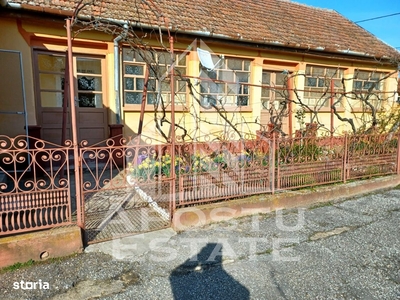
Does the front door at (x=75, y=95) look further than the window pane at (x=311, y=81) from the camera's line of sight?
No

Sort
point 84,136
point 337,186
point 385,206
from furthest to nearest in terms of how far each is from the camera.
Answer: point 84,136 → point 337,186 → point 385,206

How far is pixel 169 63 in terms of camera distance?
7113 mm

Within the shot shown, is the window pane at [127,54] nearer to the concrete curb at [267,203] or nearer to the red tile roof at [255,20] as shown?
the red tile roof at [255,20]

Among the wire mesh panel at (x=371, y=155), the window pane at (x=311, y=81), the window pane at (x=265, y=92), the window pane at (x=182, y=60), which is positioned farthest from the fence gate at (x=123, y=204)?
the window pane at (x=311, y=81)

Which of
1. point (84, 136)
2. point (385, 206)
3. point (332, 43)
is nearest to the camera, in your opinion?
point (385, 206)

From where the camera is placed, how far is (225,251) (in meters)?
3.24

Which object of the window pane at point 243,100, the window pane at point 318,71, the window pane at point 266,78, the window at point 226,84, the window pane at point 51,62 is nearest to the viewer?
the window pane at point 51,62

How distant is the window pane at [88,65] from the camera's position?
653cm

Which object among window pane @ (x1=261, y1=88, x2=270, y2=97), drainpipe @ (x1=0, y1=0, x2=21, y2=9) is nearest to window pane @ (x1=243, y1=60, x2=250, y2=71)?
window pane @ (x1=261, y1=88, x2=270, y2=97)

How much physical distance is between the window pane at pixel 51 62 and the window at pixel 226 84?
346 cm

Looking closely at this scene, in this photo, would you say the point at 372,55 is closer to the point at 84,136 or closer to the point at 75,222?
the point at 84,136

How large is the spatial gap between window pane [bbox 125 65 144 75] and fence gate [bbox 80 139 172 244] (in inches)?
123

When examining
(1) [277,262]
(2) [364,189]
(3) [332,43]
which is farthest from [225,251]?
(3) [332,43]

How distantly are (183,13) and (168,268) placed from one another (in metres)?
6.86
